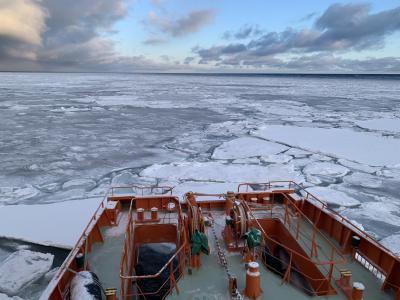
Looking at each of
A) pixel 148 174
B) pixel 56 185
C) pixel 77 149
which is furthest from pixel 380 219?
pixel 77 149

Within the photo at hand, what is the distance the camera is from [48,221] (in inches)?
234

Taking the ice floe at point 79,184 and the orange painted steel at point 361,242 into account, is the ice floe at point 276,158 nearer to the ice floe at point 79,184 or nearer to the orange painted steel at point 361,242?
the orange painted steel at point 361,242

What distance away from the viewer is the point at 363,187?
8.00 metres

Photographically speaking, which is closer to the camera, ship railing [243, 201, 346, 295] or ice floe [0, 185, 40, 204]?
ship railing [243, 201, 346, 295]

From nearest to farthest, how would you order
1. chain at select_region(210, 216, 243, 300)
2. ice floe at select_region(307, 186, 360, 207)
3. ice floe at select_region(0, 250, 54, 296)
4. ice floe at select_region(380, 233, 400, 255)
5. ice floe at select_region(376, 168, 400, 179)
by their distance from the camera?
chain at select_region(210, 216, 243, 300) → ice floe at select_region(0, 250, 54, 296) → ice floe at select_region(380, 233, 400, 255) → ice floe at select_region(307, 186, 360, 207) → ice floe at select_region(376, 168, 400, 179)

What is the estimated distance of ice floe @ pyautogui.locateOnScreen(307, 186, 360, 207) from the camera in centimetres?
706

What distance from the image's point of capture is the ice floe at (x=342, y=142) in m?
10.5

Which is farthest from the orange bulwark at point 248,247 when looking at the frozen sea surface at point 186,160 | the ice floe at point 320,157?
the ice floe at point 320,157

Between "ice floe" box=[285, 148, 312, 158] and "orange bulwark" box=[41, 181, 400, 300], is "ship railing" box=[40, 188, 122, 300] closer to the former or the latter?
"orange bulwark" box=[41, 181, 400, 300]

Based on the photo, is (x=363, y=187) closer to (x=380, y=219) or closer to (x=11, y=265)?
(x=380, y=219)

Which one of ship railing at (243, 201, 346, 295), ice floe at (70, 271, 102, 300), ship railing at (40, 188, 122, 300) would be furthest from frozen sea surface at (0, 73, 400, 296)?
ice floe at (70, 271, 102, 300)

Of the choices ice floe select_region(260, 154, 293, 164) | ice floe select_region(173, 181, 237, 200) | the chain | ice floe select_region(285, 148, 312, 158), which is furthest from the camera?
ice floe select_region(285, 148, 312, 158)

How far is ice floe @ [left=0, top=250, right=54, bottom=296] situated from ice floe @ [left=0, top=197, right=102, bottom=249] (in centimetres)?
36

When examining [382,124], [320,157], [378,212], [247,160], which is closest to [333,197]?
[378,212]
